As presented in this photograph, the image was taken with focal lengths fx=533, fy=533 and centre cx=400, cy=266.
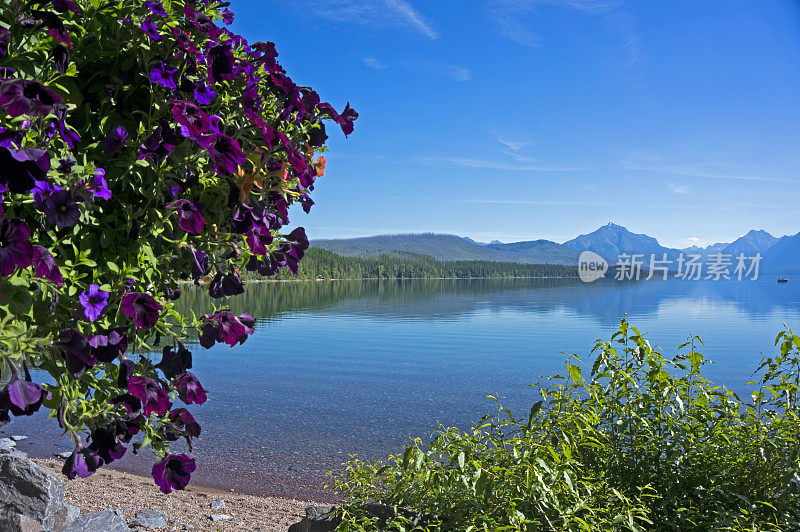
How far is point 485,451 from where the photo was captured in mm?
3783

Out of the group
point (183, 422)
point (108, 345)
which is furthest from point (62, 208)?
point (183, 422)

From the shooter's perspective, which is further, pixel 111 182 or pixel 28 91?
pixel 111 182

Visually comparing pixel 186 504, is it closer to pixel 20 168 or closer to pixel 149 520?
pixel 149 520

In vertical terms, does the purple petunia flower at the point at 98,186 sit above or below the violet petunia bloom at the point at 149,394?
above

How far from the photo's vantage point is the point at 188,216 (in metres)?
2.14

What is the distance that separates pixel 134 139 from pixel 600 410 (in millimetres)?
3559

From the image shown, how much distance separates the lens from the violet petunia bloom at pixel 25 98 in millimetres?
1619

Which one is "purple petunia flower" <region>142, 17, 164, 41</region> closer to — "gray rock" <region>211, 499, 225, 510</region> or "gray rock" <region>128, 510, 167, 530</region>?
"gray rock" <region>128, 510, 167, 530</region>

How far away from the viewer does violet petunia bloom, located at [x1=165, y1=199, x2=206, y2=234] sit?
6.98 feet

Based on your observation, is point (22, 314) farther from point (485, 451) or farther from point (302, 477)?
point (302, 477)

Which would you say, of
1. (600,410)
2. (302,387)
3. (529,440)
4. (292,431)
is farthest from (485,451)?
(302,387)

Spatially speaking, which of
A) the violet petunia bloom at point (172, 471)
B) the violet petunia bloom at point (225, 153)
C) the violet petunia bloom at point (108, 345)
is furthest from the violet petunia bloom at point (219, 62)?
the violet petunia bloom at point (172, 471)

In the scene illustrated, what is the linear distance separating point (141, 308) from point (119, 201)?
511 mm

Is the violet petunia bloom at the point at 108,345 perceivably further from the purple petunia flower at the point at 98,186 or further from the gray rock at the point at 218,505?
the gray rock at the point at 218,505
